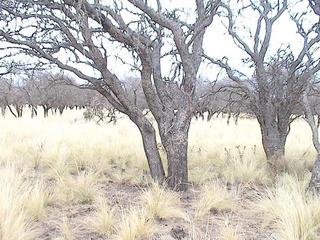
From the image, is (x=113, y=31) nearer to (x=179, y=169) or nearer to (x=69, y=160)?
(x=179, y=169)

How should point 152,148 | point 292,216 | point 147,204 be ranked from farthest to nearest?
point 152,148 < point 147,204 < point 292,216

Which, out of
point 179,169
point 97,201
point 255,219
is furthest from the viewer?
point 179,169

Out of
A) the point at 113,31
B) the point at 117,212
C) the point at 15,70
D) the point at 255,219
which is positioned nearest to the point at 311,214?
the point at 255,219

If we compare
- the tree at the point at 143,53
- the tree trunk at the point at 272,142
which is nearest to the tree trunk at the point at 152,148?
the tree at the point at 143,53

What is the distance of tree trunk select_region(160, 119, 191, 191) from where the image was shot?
6.96 m

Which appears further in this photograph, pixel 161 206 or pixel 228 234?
pixel 161 206

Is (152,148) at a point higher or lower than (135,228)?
higher

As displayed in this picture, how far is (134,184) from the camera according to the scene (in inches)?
301

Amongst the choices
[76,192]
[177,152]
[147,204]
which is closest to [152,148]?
[177,152]

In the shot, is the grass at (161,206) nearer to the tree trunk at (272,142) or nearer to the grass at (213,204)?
the grass at (213,204)

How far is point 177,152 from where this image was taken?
6.98 metres

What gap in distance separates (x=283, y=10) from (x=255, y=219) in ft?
19.5

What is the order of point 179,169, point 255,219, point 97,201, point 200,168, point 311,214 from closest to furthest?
point 311,214, point 255,219, point 97,201, point 179,169, point 200,168

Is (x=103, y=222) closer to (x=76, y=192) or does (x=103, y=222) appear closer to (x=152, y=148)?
(x=76, y=192)
